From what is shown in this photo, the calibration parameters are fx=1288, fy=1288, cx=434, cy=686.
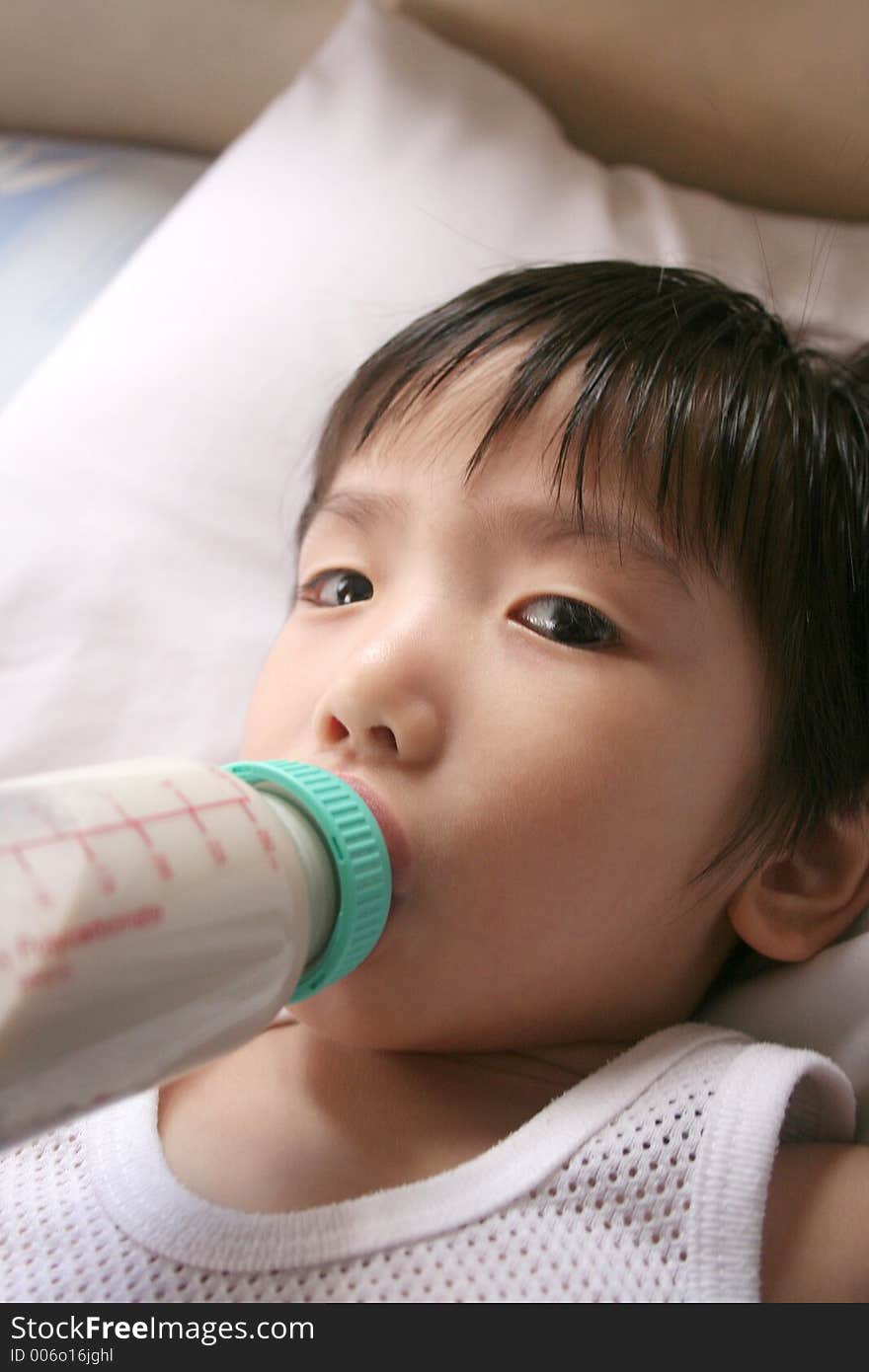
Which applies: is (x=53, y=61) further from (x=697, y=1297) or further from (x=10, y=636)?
(x=697, y=1297)

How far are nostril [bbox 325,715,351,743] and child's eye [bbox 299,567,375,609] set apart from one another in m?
0.13

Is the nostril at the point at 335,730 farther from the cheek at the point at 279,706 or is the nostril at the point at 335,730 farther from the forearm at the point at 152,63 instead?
the forearm at the point at 152,63

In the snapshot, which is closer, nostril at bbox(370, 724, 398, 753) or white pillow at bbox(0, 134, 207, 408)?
nostril at bbox(370, 724, 398, 753)

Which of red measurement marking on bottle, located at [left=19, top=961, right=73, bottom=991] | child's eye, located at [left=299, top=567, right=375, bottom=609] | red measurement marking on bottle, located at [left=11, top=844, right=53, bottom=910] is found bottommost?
red measurement marking on bottle, located at [left=19, top=961, right=73, bottom=991]

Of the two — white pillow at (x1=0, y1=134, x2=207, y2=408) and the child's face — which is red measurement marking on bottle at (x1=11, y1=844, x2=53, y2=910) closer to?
the child's face

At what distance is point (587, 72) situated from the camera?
138 centimetres

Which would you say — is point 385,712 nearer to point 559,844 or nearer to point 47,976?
point 559,844

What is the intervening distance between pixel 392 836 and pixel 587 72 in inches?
40.8

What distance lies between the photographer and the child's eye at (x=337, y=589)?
85cm

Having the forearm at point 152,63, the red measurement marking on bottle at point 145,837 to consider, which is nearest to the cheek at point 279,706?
the red measurement marking on bottle at point 145,837

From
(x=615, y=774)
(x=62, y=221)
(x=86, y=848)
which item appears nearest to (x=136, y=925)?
(x=86, y=848)

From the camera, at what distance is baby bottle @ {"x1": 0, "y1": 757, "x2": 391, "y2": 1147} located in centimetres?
49

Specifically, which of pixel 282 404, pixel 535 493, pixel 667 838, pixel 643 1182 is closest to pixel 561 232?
pixel 282 404

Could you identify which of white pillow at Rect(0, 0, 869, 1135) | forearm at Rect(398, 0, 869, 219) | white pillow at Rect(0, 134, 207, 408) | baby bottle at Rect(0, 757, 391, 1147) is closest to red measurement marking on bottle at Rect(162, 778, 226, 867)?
baby bottle at Rect(0, 757, 391, 1147)
